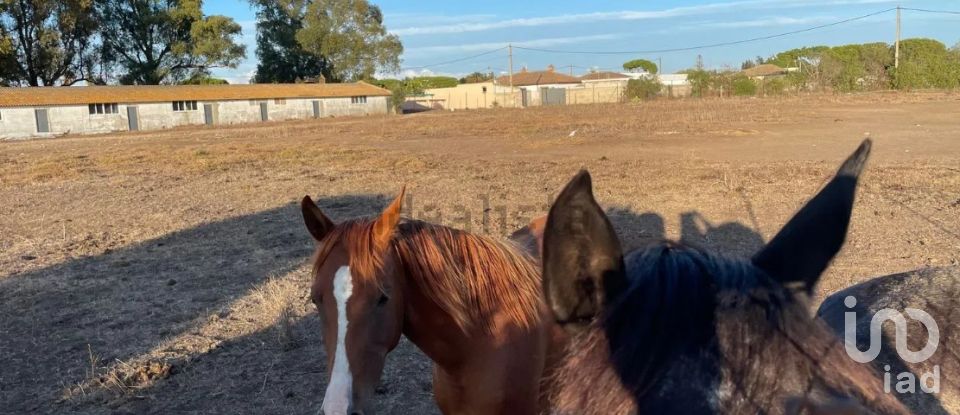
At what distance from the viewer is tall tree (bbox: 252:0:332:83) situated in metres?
61.7

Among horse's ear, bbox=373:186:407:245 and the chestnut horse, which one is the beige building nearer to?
the chestnut horse

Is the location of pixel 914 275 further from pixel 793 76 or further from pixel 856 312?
pixel 793 76

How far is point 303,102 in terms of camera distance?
5144 cm

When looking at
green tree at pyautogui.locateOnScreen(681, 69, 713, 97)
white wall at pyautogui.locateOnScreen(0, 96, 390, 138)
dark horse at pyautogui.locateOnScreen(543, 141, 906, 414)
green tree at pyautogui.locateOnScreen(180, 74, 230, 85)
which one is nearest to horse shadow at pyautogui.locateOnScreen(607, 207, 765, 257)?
dark horse at pyautogui.locateOnScreen(543, 141, 906, 414)

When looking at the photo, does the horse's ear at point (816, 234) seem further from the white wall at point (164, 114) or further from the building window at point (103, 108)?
the building window at point (103, 108)

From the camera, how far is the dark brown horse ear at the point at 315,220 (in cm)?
254

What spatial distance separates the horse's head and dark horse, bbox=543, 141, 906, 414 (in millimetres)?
1388

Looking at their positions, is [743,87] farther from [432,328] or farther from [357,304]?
[357,304]

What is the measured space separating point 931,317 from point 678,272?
1.73 meters

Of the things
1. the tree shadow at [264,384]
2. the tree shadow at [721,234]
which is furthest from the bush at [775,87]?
the tree shadow at [264,384]

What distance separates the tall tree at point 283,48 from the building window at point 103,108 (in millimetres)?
21306

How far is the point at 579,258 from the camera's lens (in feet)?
2.92

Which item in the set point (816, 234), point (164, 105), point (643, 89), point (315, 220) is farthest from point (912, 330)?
point (643, 89)

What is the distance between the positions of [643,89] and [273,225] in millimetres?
44872
